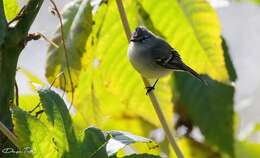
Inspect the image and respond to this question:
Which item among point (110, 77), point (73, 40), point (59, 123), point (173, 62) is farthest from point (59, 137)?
point (173, 62)

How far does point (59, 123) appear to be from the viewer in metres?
0.77

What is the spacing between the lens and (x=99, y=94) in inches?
49.5

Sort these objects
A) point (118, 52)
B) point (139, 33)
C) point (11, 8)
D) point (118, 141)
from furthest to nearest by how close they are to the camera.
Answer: point (139, 33) < point (118, 52) < point (11, 8) < point (118, 141)

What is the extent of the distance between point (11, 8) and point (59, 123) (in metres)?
0.19

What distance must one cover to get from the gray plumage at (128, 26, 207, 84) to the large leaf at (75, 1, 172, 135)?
0.16m

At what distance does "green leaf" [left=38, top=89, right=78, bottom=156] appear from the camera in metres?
0.76

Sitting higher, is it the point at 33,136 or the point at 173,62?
the point at 33,136

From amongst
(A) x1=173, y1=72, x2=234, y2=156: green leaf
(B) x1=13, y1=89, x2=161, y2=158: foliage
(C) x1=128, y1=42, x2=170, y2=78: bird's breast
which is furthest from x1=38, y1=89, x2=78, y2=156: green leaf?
(A) x1=173, y1=72, x2=234, y2=156: green leaf

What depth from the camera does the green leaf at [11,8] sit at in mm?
887

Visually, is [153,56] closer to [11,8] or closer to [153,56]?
[153,56]

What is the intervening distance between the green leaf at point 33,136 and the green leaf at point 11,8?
0.18 metres

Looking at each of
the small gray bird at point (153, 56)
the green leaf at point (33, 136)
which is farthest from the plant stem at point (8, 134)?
the small gray bird at point (153, 56)

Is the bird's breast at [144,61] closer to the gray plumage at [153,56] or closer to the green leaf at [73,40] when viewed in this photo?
the gray plumage at [153,56]

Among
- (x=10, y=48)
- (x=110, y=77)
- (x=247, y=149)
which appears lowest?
(x=247, y=149)
